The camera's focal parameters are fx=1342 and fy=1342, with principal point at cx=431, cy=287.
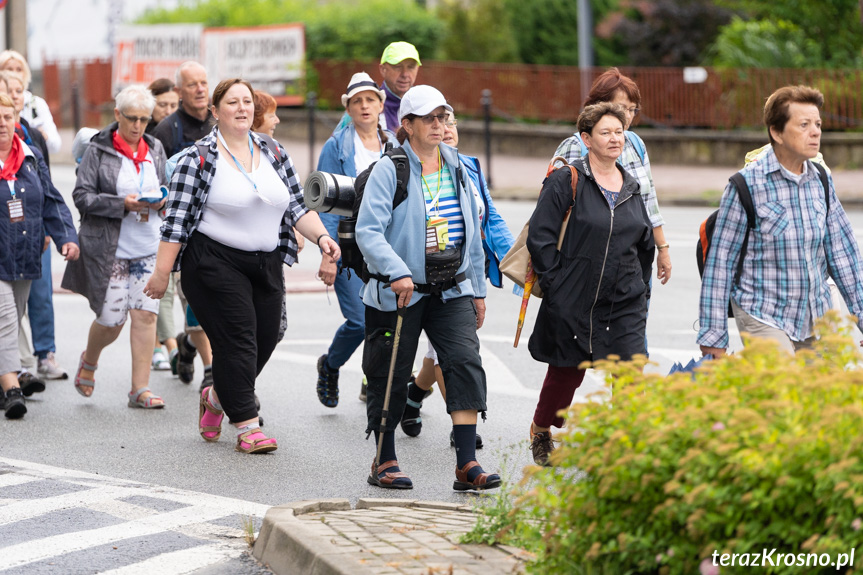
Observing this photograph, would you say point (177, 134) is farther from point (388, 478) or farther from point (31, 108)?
point (388, 478)

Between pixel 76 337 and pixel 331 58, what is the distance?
20.6 metres

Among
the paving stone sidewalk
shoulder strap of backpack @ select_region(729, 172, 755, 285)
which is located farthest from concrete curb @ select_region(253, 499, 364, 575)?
shoulder strap of backpack @ select_region(729, 172, 755, 285)

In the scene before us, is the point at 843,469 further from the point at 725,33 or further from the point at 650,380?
the point at 725,33

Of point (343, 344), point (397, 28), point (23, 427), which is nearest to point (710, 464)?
point (343, 344)

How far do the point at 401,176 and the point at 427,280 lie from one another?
506 millimetres

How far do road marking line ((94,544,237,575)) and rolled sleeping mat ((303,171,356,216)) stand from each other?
6.71ft

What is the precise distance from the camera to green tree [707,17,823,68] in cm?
2550

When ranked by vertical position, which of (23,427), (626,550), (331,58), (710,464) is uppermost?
(331,58)

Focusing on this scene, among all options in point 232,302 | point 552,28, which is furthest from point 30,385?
point 552,28

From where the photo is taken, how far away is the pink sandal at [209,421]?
748 cm

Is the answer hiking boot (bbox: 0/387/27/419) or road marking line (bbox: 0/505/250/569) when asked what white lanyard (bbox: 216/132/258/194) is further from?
hiking boot (bbox: 0/387/27/419)

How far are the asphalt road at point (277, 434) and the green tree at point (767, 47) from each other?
15570 mm

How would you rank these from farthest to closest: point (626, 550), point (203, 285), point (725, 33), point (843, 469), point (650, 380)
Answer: point (725, 33)
point (203, 285)
point (650, 380)
point (626, 550)
point (843, 469)

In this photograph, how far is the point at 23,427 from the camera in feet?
26.0
